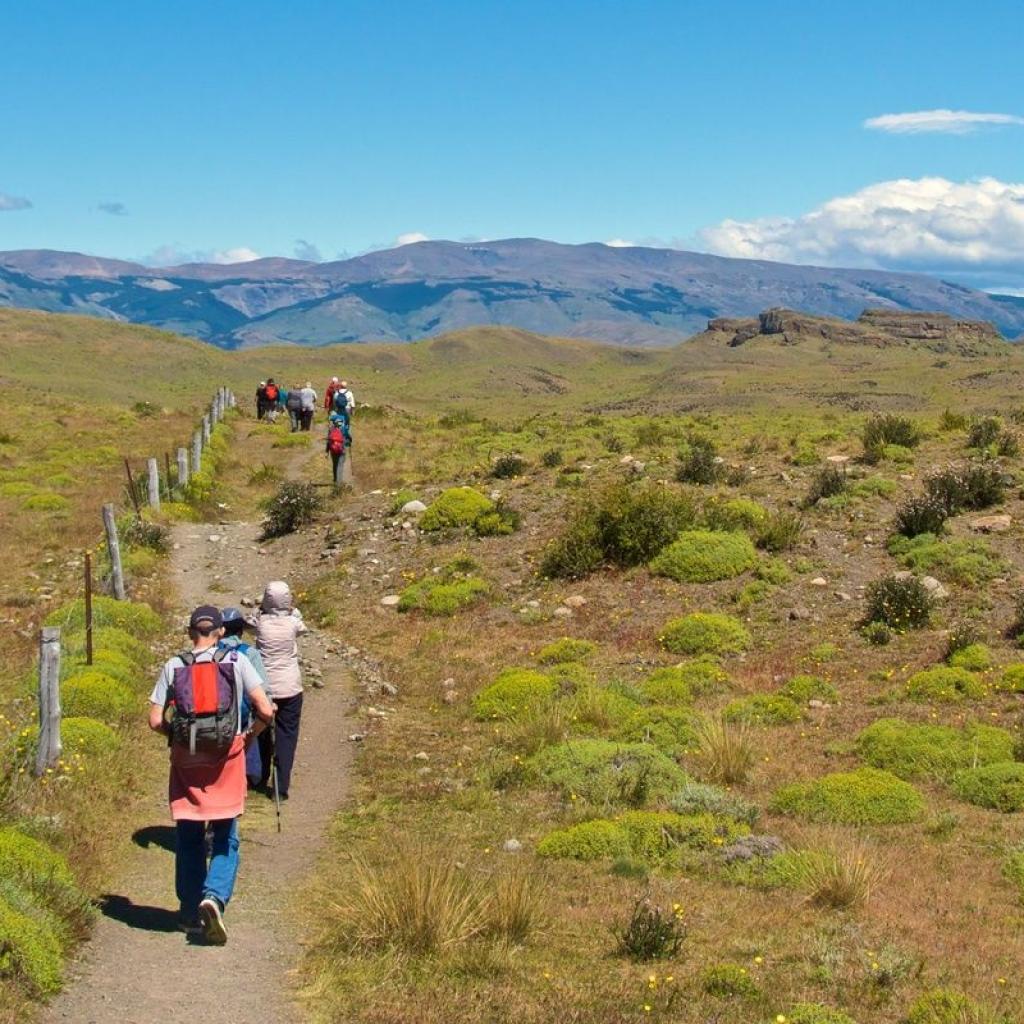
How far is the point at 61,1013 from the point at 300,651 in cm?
1029

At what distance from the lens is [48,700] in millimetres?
10047

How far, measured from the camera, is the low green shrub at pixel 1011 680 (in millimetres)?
12945

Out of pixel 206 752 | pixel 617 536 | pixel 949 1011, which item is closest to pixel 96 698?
pixel 206 752

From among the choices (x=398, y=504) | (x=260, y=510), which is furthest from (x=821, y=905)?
(x=260, y=510)

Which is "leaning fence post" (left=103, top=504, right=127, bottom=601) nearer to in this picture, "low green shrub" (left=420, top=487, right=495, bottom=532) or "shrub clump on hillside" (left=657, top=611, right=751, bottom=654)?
"low green shrub" (left=420, top=487, right=495, bottom=532)

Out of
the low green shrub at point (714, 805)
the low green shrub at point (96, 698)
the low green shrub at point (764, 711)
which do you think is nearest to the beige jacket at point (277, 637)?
the low green shrub at point (96, 698)

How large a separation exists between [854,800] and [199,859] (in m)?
5.49

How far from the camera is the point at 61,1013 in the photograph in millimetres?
6223

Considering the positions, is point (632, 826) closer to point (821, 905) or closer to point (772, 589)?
point (821, 905)

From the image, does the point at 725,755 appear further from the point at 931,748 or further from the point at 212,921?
the point at 212,921

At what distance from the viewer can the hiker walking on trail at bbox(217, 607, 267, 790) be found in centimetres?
759

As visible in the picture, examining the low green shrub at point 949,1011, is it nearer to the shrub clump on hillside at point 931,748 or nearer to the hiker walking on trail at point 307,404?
the shrub clump on hillside at point 931,748

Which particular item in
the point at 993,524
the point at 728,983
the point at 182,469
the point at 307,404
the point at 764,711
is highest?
the point at 307,404

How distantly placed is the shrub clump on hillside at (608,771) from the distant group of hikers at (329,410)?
1726 cm
